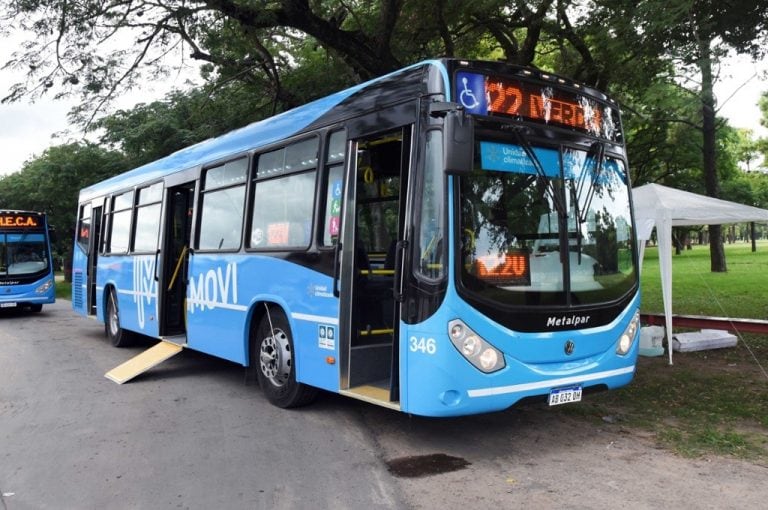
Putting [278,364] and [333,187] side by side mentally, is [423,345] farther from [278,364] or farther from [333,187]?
[278,364]

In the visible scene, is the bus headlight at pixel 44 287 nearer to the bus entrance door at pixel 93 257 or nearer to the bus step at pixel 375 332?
the bus entrance door at pixel 93 257

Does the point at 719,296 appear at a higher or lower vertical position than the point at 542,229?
lower

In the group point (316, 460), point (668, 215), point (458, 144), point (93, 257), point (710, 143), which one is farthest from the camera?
point (710, 143)

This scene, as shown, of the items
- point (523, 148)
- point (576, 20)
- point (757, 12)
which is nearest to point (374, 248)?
point (523, 148)

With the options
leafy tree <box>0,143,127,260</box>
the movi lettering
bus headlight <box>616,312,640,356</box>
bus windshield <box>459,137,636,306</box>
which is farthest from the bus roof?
leafy tree <box>0,143,127,260</box>

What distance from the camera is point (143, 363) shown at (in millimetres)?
8555

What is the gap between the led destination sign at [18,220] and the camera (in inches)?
703

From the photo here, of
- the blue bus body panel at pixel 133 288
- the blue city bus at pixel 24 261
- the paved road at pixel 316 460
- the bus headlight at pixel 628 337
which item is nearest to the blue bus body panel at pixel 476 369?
the bus headlight at pixel 628 337

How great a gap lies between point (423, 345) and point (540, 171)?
5.63 feet

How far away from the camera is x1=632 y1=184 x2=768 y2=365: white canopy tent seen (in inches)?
335

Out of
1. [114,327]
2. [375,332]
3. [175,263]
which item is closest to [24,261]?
[114,327]

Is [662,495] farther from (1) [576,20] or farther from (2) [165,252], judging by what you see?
(1) [576,20]

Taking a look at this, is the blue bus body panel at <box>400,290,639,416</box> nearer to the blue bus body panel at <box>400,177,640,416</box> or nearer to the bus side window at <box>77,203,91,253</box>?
the blue bus body panel at <box>400,177,640,416</box>

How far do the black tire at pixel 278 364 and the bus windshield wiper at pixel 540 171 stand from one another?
9.49 ft
